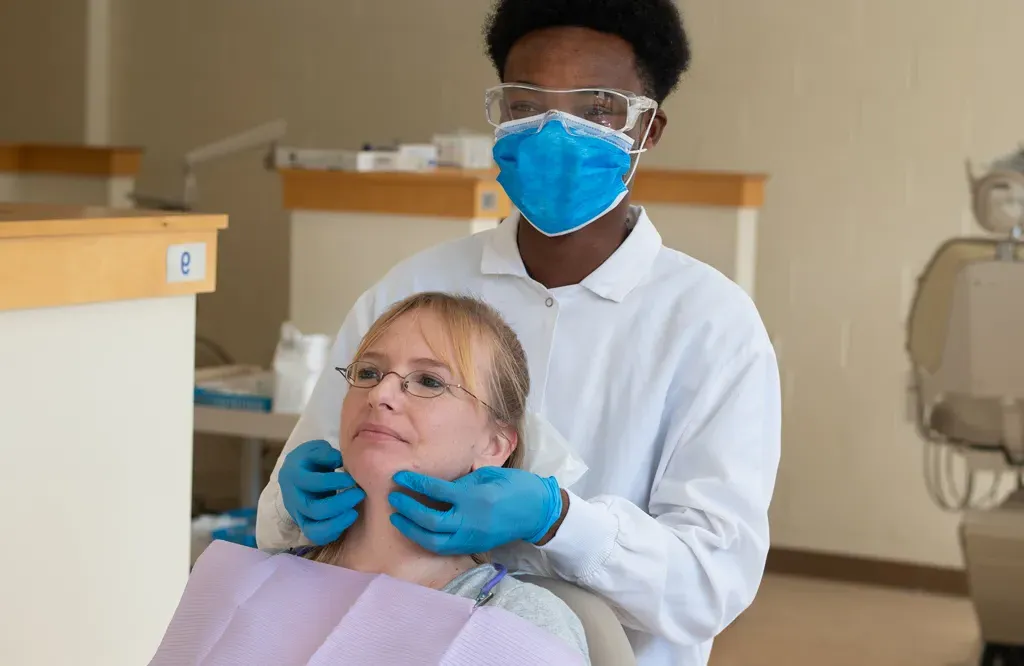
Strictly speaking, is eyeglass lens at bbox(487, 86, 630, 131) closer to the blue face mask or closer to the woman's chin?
the blue face mask

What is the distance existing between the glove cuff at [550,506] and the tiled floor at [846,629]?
251cm

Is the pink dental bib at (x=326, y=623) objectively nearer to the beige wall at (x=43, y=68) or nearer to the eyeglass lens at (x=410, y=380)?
the eyeglass lens at (x=410, y=380)

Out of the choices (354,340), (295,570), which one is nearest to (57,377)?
(354,340)

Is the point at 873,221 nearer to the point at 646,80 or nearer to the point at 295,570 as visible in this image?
the point at 646,80

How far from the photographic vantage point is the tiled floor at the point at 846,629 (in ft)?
12.2

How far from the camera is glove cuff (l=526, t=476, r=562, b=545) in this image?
4.10ft

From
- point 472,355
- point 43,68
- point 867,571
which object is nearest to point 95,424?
point 472,355

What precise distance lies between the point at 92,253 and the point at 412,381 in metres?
0.81

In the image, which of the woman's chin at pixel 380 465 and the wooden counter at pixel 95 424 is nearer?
the woman's chin at pixel 380 465

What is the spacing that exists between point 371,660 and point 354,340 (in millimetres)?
452

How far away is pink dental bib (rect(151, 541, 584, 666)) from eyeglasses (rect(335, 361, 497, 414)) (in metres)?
0.20

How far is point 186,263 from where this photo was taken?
7.11 feet

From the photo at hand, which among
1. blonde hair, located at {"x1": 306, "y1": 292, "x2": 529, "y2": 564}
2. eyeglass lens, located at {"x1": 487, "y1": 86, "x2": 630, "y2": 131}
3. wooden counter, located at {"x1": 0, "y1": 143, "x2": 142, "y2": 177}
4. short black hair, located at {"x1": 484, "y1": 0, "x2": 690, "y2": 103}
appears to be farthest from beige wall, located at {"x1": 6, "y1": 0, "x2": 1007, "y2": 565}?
blonde hair, located at {"x1": 306, "y1": 292, "x2": 529, "y2": 564}

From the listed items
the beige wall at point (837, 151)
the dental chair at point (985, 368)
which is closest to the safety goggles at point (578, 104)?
the dental chair at point (985, 368)
